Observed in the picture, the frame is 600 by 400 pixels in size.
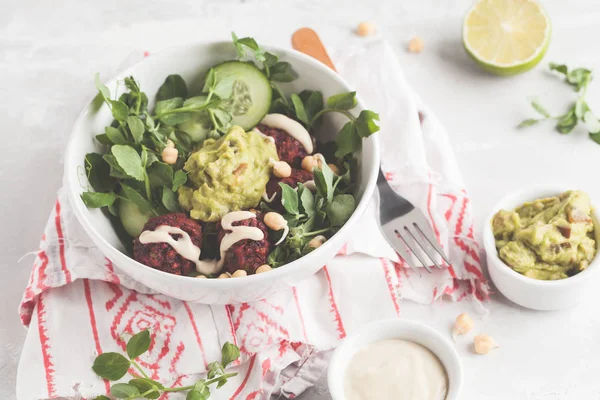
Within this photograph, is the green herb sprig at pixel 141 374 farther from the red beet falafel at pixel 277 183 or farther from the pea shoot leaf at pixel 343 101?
the pea shoot leaf at pixel 343 101

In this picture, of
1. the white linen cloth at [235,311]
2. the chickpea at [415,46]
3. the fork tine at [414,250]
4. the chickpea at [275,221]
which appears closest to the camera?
the chickpea at [275,221]

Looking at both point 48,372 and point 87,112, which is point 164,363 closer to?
point 48,372

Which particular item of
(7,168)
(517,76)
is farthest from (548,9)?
(7,168)

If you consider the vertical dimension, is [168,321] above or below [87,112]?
below

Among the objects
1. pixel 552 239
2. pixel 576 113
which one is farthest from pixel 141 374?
pixel 576 113

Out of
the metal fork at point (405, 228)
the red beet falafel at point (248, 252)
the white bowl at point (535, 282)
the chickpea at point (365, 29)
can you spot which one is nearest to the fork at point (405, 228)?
the metal fork at point (405, 228)

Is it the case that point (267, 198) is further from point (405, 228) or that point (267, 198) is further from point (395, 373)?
point (395, 373)
